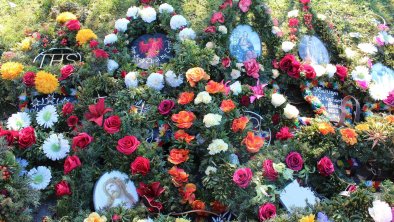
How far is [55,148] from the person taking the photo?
180 inches

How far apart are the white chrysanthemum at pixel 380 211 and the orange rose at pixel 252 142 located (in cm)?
127

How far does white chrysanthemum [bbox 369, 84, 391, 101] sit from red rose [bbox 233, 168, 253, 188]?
7.17 ft

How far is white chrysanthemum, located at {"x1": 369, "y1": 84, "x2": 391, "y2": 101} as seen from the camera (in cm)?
557

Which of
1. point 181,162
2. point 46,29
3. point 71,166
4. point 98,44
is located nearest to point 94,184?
point 71,166

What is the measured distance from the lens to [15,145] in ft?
15.0

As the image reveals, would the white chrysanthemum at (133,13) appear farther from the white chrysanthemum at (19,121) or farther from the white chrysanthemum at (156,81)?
the white chrysanthemum at (19,121)

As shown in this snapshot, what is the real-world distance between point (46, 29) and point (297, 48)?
3079mm

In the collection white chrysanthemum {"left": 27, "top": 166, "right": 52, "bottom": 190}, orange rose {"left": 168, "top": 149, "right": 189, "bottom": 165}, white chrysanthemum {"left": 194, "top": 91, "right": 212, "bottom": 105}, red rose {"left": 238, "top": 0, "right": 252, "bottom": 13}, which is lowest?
white chrysanthemum {"left": 27, "top": 166, "right": 52, "bottom": 190}

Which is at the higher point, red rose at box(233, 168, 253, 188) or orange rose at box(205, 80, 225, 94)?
orange rose at box(205, 80, 225, 94)

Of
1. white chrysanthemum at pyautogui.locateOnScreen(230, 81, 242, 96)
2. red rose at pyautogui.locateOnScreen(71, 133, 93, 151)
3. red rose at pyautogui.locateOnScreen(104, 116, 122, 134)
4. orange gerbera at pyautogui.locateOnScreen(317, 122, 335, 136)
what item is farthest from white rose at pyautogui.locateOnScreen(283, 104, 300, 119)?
red rose at pyautogui.locateOnScreen(71, 133, 93, 151)

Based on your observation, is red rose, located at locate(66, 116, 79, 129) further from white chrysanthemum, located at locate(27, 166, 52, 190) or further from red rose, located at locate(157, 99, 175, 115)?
red rose, located at locate(157, 99, 175, 115)

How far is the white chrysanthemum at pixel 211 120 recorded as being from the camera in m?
4.52

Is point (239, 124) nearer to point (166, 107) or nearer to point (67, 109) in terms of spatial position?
point (166, 107)

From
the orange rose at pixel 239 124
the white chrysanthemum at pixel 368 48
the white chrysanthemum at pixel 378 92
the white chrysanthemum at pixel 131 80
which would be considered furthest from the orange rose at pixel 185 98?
the white chrysanthemum at pixel 368 48
